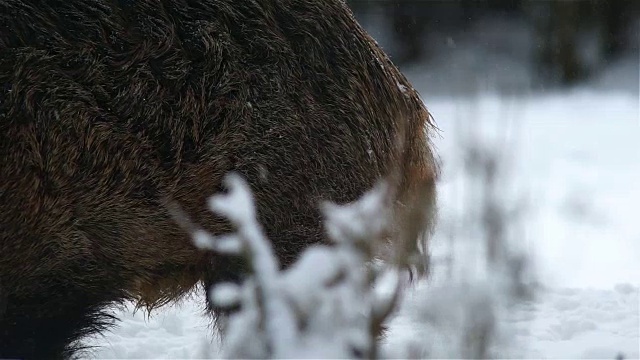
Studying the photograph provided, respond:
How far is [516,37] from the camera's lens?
34.7 ft

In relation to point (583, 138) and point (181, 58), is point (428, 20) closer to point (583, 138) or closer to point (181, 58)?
point (583, 138)

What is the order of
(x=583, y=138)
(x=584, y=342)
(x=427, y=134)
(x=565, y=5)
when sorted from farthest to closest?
(x=565, y=5), (x=583, y=138), (x=584, y=342), (x=427, y=134)

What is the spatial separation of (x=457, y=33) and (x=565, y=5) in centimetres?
120

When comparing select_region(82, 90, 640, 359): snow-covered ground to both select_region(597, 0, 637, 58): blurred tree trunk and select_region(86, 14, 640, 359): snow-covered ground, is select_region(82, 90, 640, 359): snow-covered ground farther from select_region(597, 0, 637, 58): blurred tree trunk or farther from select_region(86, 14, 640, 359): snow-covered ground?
select_region(597, 0, 637, 58): blurred tree trunk

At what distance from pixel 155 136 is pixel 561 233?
11.2ft

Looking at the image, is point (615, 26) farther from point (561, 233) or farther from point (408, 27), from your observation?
point (561, 233)

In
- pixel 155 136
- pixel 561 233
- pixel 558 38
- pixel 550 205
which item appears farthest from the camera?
pixel 558 38

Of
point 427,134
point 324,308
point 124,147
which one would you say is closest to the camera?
point 324,308

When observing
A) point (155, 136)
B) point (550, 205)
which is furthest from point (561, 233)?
point (155, 136)

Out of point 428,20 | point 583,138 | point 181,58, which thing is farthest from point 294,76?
point 428,20

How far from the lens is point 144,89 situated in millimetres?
2848

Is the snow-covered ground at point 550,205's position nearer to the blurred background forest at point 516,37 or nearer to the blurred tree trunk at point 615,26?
the blurred background forest at point 516,37

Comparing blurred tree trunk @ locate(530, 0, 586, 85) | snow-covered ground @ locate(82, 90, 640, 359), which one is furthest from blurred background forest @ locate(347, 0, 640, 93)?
snow-covered ground @ locate(82, 90, 640, 359)

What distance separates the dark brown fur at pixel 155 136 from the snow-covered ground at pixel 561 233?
379 millimetres
